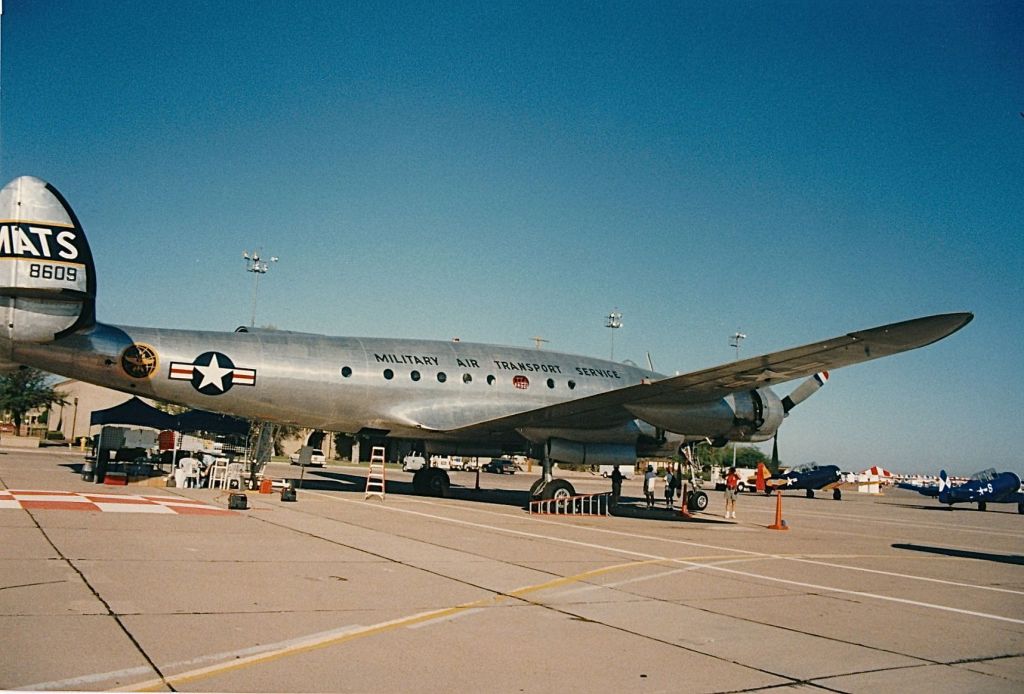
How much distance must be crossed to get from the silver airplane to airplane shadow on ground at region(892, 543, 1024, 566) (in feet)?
13.5

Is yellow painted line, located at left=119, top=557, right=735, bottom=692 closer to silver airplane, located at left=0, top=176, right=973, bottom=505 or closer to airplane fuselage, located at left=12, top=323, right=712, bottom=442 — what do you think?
silver airplane, located at left=0, top=176, right=973, bottom=505

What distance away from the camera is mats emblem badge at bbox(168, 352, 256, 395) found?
58.6 ft

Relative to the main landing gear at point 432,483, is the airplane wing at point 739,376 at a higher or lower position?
higher

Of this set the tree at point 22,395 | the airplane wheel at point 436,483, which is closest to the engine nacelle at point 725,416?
the airplane wheel at point 436,483

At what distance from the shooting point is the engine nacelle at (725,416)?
19500 millimetres

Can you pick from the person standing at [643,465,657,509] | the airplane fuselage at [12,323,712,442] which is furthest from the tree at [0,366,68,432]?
the person standing at [643,465,657,509]

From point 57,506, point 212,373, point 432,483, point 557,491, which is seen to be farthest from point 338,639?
point 432,483

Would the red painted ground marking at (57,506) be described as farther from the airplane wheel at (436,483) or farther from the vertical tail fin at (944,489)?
the vertical tail fin at (944,489)

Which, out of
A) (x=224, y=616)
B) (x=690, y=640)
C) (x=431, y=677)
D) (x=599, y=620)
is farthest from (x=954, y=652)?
(x=224, y=616)

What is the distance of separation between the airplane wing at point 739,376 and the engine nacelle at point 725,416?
1.05ft

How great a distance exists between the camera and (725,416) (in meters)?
20.8

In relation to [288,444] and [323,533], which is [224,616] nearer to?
[323,533]

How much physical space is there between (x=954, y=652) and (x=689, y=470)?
716 inches

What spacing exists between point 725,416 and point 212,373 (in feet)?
43.7
